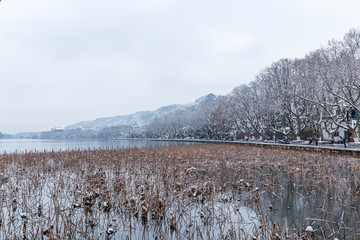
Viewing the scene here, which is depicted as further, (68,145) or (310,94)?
(68,145)

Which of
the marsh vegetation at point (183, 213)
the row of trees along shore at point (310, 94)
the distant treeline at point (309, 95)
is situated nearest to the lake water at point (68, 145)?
the marsh vegetation at point (183, 213)

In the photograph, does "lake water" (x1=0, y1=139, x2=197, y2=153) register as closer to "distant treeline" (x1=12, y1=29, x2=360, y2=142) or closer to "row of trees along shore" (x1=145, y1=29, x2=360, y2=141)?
"distant treeline" (x1=12, y1=29, x2=360, y2=142)

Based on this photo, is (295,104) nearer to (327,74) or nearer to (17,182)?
(327,74)

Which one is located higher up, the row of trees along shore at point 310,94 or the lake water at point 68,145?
the row of trees along shore at point 310,94

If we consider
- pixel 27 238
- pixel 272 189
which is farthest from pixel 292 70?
pixel 27 238

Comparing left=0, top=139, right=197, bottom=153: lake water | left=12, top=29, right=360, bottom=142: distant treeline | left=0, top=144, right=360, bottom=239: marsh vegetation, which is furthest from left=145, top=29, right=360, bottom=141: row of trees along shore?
left=0, top=139, right=197, bottom=153: lake water

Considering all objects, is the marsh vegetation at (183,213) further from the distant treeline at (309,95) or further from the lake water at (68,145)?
the distant treeline at (309,95)

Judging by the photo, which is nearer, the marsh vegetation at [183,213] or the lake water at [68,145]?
the marsh vegetation at [183,213]

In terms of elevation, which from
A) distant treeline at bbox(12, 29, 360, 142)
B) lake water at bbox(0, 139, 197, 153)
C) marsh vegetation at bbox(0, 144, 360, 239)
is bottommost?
lake water at bbox(0, 139, 197, 153)

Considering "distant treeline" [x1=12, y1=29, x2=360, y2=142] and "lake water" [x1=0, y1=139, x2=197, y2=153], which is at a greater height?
"distant treeline" [x1=12, y1=29, x2=360, y2=142]

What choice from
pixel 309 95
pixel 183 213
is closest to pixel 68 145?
pixel 309 95

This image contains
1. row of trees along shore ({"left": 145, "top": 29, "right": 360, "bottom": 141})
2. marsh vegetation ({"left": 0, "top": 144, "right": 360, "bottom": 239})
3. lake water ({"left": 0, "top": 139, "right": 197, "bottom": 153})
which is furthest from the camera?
lake water ({"left": 0, "top": 139, "right": 197, "bottom": 153})

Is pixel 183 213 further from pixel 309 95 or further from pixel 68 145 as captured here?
pixel 68 145

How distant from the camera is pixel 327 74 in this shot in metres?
25.2
